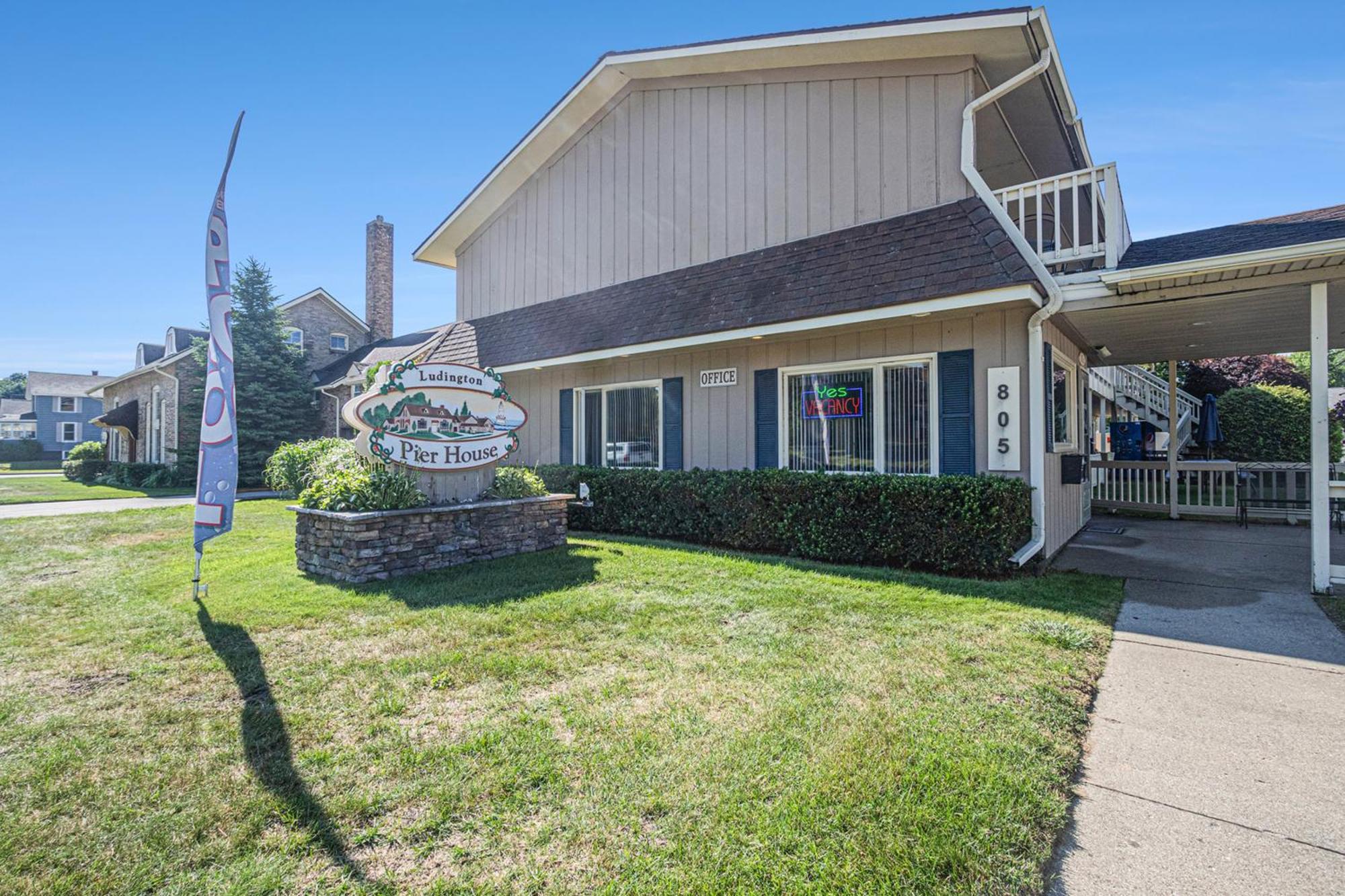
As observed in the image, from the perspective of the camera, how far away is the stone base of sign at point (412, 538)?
19.7 ft

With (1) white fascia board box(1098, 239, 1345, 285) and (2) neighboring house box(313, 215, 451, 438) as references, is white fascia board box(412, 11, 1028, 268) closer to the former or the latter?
(1) white fascia board box(1098, 239, 1345, 285)

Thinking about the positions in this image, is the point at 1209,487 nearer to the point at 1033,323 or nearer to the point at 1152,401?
the point at 1152,401

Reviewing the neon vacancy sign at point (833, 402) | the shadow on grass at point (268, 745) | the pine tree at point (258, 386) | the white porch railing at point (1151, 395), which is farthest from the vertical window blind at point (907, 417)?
the pine tree at point (258, 386)

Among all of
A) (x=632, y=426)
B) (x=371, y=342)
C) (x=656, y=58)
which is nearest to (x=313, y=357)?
(x=371, y=342)

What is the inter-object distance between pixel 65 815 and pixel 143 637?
2.56 metres

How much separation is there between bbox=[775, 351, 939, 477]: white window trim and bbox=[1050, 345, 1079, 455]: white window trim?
1.44 metres

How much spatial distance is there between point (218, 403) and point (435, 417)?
6.89ft

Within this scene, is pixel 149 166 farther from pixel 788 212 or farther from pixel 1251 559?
pixel 1251 559

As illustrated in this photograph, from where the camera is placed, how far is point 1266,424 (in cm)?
1529

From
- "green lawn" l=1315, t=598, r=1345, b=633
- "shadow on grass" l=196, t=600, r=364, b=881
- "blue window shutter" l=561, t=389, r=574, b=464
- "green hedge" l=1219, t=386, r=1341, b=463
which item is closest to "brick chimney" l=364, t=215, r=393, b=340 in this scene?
"blue window shutter" l=561, t=389, r=574, b=464

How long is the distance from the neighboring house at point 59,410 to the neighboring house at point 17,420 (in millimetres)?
1165

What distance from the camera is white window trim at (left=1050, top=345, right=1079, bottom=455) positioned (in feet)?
23.6

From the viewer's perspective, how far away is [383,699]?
325cm

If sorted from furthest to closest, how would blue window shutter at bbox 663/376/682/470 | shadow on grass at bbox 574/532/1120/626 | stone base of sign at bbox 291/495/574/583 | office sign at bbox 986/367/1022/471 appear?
blue window shutter at bbox 663/376/682/470
office sign at bbox 986/367/1022/471
stone base of sign at bbox 291/495/574/583
shadow on grass at bbox 574/532/1120/626
